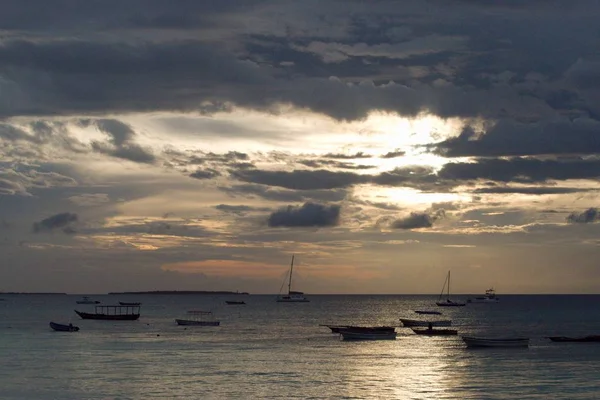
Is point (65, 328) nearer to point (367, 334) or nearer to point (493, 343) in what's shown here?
point (367, 334)

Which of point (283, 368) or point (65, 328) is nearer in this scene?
point (283, 368)

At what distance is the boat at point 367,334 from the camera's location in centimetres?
14250

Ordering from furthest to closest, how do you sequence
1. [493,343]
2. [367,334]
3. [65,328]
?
[65,328]
[367,334]
[493,343]

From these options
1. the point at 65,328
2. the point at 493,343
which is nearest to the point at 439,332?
the point at 493,343

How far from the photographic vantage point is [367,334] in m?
143

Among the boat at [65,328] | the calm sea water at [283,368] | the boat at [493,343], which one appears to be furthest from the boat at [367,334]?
the boat at [65,328]

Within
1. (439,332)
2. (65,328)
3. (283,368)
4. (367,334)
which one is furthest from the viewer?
(65,328)

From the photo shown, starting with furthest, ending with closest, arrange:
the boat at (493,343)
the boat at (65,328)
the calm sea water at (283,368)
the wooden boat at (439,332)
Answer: the boat at (65,328) → the wooden boat at (439,332) → the boat at (493,343) → the calm sea water at (283,368)

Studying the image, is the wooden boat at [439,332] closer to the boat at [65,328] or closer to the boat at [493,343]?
the boat at [493,343]

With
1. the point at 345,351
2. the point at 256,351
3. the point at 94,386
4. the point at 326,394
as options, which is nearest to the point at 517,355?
the point at 345,351

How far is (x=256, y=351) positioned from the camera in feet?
398

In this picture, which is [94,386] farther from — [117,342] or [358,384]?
[117,342]

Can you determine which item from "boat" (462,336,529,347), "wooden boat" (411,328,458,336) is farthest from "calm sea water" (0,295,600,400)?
"wooden boat" (411,328,458,336)

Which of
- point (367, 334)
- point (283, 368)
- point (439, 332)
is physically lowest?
point (283, 368)
